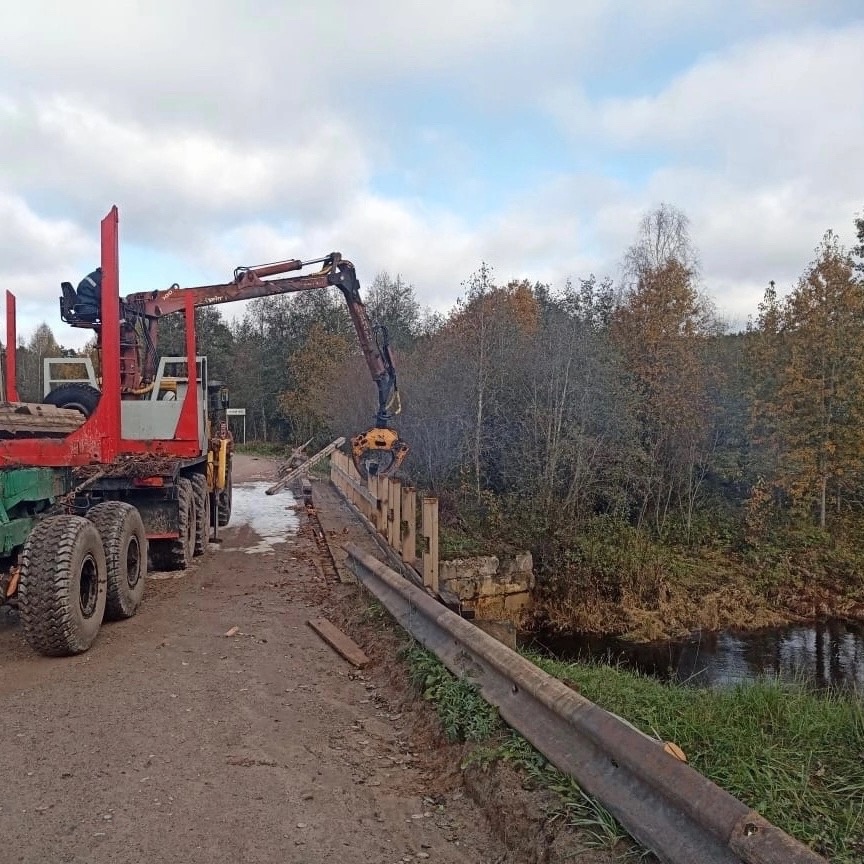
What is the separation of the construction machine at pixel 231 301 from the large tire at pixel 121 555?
263cm

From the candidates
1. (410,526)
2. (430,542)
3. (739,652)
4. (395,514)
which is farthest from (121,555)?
(739,652)

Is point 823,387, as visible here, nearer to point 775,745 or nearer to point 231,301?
point 231,301

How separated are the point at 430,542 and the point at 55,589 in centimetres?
459

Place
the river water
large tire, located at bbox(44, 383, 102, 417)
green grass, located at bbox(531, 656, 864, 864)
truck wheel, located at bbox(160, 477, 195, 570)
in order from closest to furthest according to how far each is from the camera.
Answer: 1. green grass, located at bbox(531, 656, 864, 864)
2. large tire, located at bbox(44, 383, 102, 417)
3. truck wheel, located at bbox(160, 477, 195, 570)
4. the river water

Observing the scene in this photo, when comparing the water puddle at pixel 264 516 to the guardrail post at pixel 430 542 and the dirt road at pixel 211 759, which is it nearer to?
the guardrail post at pixel 430 542

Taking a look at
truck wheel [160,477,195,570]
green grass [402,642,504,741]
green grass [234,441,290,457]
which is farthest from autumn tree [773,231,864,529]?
green grass [234,441,290,457]

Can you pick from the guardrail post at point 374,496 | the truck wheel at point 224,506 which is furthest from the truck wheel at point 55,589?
the truck wheel at point 224,506

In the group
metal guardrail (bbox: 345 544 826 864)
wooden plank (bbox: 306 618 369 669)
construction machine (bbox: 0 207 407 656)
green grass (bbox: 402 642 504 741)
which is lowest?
wooden plank (bbox: 306 618 369 669)

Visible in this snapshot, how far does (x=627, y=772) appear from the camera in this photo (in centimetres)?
284

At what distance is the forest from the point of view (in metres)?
19.0

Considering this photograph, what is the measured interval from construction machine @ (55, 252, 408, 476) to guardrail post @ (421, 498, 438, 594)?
370cm

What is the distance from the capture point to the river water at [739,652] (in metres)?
13.4

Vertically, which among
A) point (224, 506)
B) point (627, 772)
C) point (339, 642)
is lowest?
point (339, 642)

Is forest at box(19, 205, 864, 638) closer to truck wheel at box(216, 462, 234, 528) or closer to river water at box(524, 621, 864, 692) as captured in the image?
river water at box(524, 621, 864, 692)
